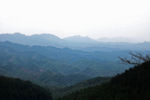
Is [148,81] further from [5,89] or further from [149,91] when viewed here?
[5,89]

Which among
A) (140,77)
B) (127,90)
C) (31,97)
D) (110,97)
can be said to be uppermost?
(140,77)

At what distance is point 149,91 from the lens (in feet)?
88.3

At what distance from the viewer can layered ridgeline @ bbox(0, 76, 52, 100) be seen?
71213 mm

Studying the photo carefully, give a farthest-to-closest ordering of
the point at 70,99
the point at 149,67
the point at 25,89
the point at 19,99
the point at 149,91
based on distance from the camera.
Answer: the point at 25,89 → the point at 19,99 → the point at 70,99 → the point at 149,67 → the point at 149,91

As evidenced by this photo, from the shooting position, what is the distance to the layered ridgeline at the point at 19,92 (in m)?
71.2

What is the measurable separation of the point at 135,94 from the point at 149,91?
308 centimetres

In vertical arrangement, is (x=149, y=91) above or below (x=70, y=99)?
above

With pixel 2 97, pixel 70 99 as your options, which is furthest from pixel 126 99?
pixel 2 97

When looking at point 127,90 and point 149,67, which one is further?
point 149,67

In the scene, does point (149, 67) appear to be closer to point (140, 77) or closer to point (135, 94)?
point (140, 77)

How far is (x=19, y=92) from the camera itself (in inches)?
2972

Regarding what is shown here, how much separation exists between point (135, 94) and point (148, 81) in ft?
8.90

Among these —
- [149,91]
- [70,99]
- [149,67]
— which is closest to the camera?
[149,91]

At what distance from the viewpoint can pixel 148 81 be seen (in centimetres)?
2995
